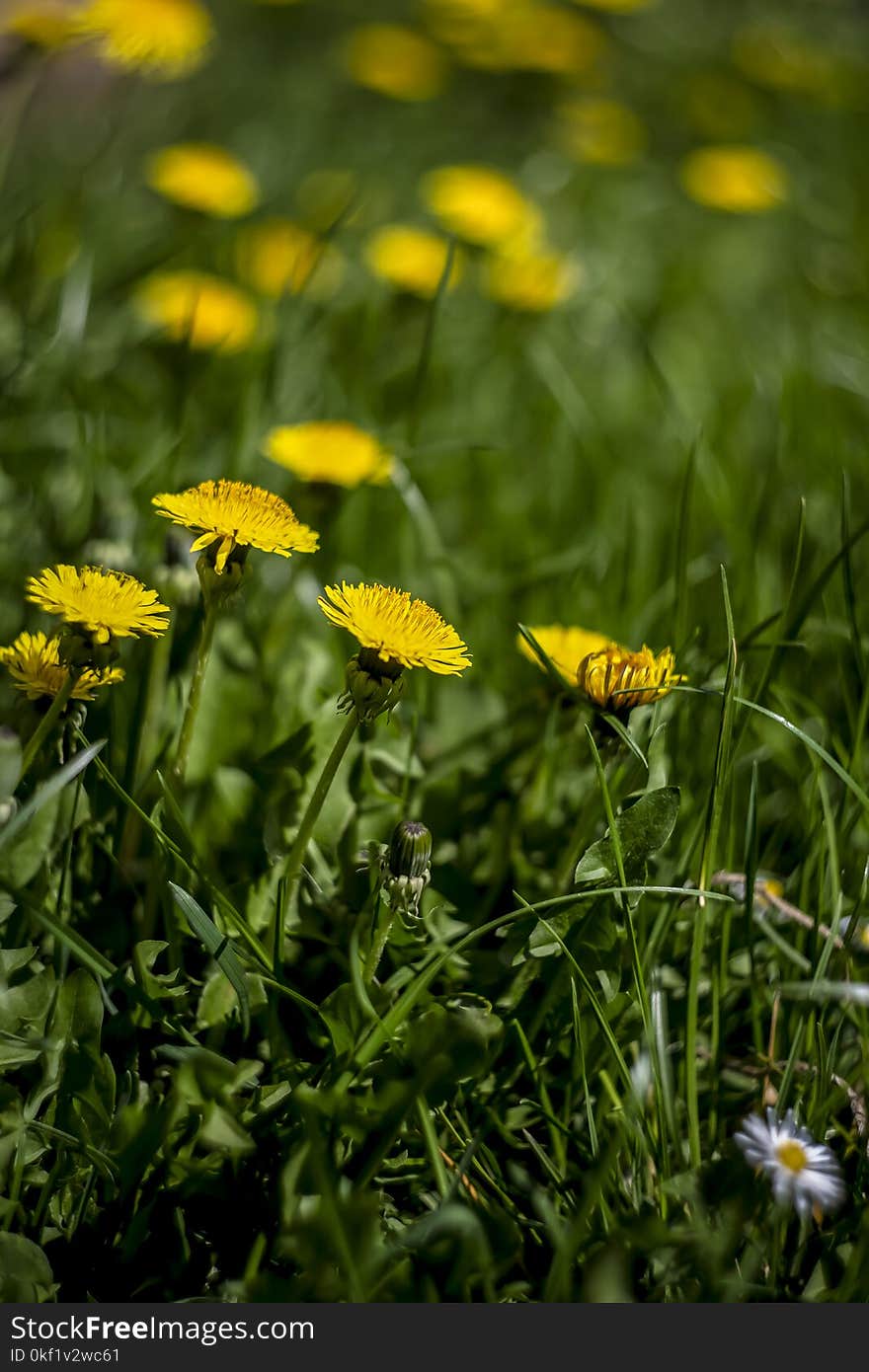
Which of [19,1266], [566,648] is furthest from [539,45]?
[19,1266]

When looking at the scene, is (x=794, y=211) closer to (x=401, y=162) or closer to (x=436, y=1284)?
(x=401, y=162)

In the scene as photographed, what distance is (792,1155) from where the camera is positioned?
0.83 meters

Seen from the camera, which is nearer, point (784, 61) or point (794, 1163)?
point (794, 1163)

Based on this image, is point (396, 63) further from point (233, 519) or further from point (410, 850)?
point (410, 850)

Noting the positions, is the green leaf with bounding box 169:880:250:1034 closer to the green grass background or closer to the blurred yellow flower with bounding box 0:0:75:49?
the green grass background

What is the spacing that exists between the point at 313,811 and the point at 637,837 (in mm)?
269

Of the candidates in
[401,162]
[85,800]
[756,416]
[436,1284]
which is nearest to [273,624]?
[85,800]

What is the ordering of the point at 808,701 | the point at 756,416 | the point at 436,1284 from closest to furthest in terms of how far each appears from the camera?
1. the point at 436,1284
2. the point at 808,701
3. the point at 756,416

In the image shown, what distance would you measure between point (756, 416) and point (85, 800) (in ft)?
4.85

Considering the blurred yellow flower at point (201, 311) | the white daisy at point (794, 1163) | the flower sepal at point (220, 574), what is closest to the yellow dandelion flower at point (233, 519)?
the flower sepal at point (220, 574)

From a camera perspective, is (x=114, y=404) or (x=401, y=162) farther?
(x=401, y=162)

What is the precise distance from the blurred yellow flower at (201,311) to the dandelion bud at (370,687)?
1.04 meters

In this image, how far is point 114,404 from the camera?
1809 millimetres

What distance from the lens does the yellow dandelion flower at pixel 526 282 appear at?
2051mm
